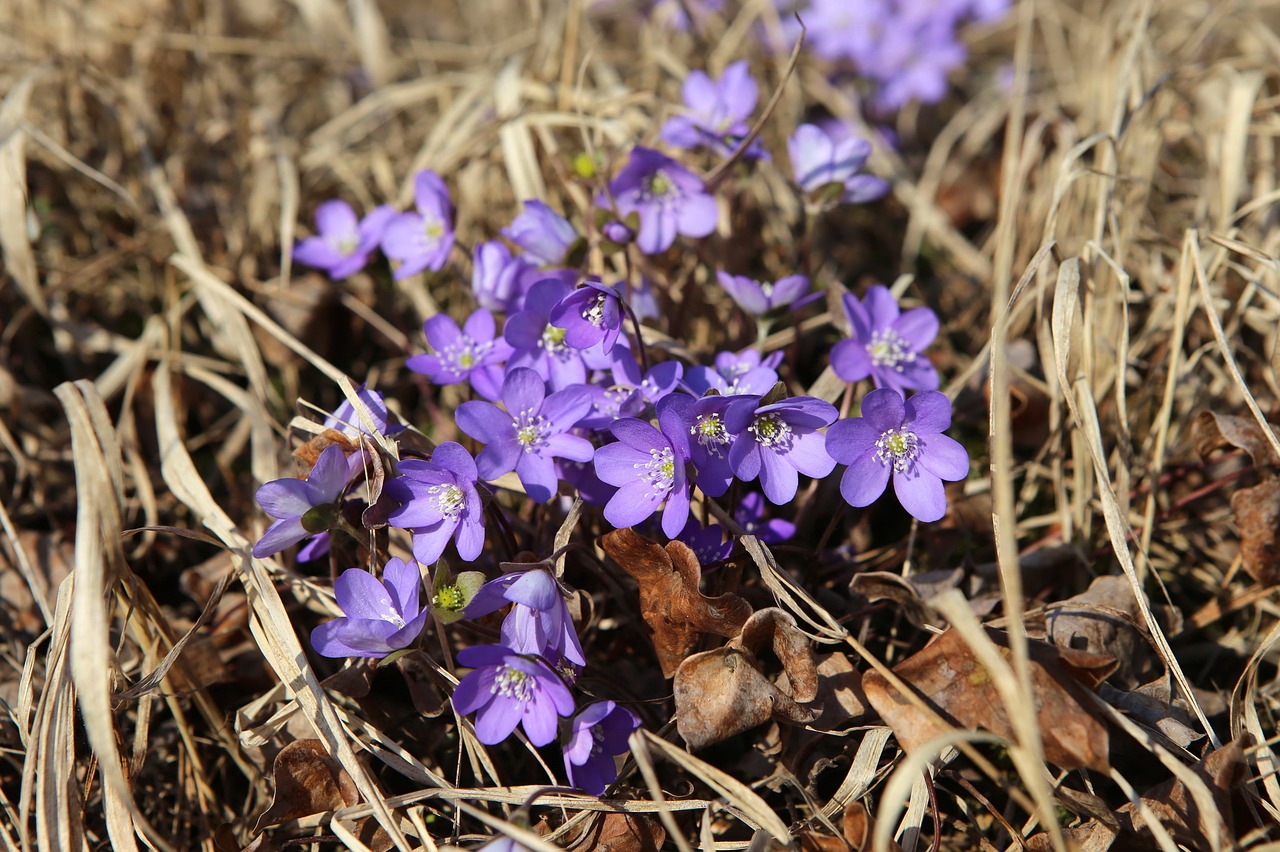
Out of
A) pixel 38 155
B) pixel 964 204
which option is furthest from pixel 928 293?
pixel 38 155

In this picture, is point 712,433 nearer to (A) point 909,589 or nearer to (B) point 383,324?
(A) point 909,589

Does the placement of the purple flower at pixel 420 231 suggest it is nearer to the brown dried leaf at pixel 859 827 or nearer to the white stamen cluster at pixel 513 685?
the white stamen cluster at pixel 513 685

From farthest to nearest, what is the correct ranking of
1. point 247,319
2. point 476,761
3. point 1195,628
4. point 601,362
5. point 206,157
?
point 206,157 → point 247,319 → point 1195,628 → point 601,362 → point 476,761

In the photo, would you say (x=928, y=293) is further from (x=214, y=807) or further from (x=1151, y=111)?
(x=214, y=807)

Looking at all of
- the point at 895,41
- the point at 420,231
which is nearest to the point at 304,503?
the point at 420,231

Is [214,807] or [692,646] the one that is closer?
[692,646]

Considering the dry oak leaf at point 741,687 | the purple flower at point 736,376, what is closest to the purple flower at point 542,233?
the purple flower at point 736,376
